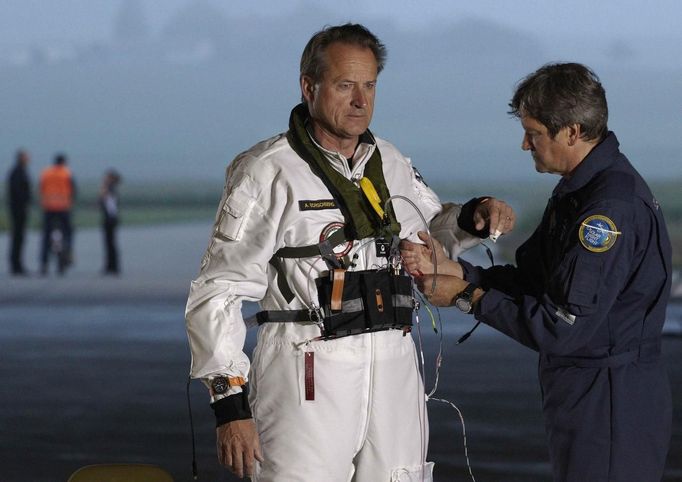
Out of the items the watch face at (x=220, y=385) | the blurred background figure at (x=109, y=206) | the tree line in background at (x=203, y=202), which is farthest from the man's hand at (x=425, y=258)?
the tree line in background at (x=203, y=202)

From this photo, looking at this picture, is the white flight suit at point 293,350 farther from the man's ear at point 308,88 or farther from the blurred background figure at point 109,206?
the blurred background figure at point 109,206

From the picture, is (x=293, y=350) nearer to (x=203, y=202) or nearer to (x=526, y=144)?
(x=526, y=144)

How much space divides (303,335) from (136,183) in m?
32.0

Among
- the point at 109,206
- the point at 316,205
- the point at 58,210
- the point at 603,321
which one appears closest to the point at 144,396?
the point at 316,205

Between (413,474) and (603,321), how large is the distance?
23.9 inches

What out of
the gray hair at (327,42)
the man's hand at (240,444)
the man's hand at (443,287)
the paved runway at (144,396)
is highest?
the gray hair at (327,42)

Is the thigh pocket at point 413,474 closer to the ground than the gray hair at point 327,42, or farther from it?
closer to the ground

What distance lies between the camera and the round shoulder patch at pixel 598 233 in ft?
9.96

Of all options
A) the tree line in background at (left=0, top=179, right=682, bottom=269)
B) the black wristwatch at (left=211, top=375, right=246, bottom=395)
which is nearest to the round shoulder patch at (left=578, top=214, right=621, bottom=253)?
the black wristwatch at (left=211, top=375, right=246, bottom=395)

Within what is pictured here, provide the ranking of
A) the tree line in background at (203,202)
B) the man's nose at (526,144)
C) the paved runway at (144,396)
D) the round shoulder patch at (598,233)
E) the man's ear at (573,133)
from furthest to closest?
the tree line in background at (203,202), the paved runway at (144,396), the man's nose at (526,144), the man's ear at (573,133), the round shoulder patch at (598,233)

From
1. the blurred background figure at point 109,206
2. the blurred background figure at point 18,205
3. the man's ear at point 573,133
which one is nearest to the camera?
the man's ear at point 573,133

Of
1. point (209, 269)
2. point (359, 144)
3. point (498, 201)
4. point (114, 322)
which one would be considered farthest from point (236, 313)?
point (114, 322)

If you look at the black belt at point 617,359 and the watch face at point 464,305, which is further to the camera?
the watch face at point 464,305

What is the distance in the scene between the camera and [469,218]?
11.6ft
